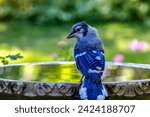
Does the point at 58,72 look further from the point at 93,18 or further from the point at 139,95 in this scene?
→ the point at 93,18

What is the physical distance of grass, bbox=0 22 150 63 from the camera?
6926 millimetres

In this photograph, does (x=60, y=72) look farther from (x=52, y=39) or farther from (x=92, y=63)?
(x=52, y=39)

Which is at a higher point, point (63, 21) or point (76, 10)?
point (76, 10)

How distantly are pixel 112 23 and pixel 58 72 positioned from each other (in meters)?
7.75

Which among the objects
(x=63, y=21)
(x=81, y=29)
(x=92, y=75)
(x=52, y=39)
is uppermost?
(x=81, y=29)

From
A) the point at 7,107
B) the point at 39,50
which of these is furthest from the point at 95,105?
the point at 39,50

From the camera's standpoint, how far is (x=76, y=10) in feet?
35.4

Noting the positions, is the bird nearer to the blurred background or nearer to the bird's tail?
the bird's tail

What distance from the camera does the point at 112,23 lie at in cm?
1047

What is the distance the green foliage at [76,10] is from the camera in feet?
35.0

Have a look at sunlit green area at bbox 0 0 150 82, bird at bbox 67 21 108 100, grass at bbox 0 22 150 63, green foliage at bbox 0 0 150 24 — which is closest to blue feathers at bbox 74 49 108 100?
bird at bbox 67 21 108 100

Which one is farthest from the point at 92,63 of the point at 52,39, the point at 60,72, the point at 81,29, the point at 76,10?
the point at 76,10

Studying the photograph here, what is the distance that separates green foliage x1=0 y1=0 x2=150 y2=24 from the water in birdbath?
7718 millimetres

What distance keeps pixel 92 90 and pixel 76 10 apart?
28.1 ft
